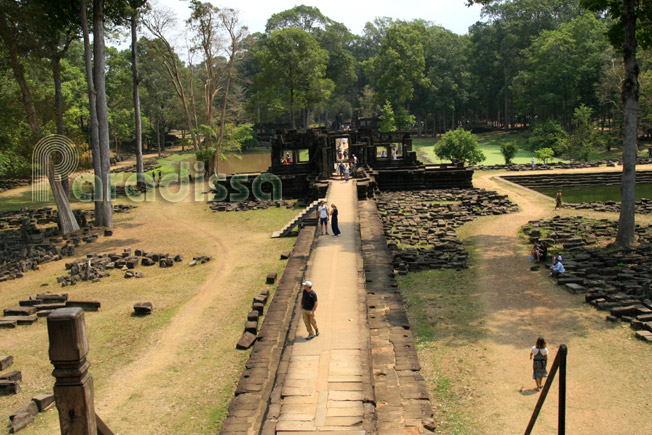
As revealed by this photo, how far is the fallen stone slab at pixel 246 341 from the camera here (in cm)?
1248

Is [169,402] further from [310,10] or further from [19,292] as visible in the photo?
[310,10]

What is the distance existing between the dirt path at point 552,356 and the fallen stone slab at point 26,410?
26.3 ft

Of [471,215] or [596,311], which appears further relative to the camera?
[471,215]

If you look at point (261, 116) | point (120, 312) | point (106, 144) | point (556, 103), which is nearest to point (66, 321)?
point (120, 312)

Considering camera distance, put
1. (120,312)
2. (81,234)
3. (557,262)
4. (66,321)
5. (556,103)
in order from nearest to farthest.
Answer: (66,321)
(120,312)
(557,262)
(81,234)
(556,103)

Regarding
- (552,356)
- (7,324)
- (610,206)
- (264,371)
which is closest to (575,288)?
(552,356)

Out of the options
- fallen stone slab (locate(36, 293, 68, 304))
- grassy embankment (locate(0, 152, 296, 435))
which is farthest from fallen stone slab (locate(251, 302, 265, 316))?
fallen stone slab (locate(36, 293, 68, 304))

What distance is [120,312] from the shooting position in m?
15.2

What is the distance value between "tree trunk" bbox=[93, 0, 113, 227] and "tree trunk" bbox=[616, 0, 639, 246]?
22.7 m

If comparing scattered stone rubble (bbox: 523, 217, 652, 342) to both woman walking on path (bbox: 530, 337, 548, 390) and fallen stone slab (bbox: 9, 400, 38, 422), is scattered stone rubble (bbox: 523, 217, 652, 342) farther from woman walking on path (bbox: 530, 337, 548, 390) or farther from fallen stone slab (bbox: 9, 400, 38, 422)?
fallen stone slab (bbox: 9, 400, 38, 422)

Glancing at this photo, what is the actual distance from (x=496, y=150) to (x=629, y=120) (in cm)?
4117

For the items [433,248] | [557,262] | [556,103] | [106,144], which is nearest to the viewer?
[557,262]

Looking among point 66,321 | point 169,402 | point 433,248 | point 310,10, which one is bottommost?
point 169,402

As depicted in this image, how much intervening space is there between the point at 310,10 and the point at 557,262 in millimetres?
77052
